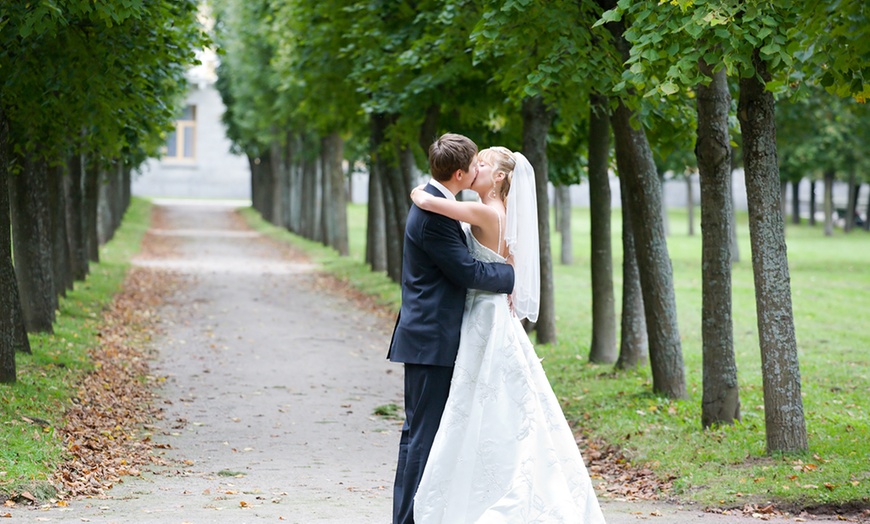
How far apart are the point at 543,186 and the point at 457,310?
10267mm

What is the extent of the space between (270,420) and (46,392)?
2100 mm

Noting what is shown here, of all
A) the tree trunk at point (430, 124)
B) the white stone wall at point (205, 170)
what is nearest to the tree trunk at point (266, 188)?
the white stone wall at point (205, 170)

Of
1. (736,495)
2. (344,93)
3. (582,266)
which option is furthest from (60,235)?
(582,266)

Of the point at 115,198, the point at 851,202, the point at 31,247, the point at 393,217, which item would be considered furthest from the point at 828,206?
the point at 31,247

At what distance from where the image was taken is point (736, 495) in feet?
26.4

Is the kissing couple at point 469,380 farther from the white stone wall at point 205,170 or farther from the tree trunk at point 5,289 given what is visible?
the white stone wall at point 205,170

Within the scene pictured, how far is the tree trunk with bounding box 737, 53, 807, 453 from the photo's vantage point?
8797 mm

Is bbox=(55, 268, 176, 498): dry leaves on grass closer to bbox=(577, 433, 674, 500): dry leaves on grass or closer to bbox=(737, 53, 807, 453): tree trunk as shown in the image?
bbox=(577, 433, 674, 500): dry leaves on grass

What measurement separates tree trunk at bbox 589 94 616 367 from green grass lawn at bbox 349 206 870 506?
434 millimetres

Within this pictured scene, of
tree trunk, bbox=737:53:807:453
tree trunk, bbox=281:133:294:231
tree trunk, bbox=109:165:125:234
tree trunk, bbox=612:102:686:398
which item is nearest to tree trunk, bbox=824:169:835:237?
tree trunk, bbox=281:133:294:231

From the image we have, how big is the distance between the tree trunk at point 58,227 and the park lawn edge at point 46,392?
356mm

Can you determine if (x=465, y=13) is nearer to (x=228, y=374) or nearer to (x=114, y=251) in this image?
(x=228, y=374)

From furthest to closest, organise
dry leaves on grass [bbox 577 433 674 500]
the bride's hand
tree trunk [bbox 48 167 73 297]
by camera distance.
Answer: tree trunk [bbox 48 167 73 297] < dry leaves on grass [bbox 577 433 674 500] < the bride's hand

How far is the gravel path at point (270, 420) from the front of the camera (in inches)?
292
